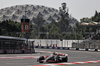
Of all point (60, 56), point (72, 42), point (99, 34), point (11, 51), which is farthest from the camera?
point (99, 34)

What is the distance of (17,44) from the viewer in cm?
4481

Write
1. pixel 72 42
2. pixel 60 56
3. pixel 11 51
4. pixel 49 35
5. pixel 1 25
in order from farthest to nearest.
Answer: pixel 49 35
pixel 1 25
pixel 72 42
pixel 11 51
pixel 60 56

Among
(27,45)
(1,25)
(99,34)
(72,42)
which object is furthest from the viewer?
(1,25)

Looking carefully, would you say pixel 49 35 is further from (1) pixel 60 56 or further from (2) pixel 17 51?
(1) pixel 60 56

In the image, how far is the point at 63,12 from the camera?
184500 mm

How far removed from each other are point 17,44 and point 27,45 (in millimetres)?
3112

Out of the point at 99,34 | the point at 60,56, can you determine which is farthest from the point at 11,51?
the point at 99,34

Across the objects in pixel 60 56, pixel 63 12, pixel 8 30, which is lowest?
pixel 60 56

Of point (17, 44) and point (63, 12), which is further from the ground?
point (63, 12)

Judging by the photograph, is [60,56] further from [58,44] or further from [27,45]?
[58,44]

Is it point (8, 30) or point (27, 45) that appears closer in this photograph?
point (27, 45)

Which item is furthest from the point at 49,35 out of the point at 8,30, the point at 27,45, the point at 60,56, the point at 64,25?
the point at 60,56

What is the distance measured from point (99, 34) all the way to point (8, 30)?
1605 inches

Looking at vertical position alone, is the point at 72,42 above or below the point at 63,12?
below
